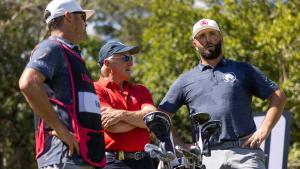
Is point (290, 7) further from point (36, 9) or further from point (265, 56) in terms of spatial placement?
point (36, 9)

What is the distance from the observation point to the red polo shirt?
260 inches

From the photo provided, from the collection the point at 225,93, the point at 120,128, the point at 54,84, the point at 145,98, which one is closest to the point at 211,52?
the point at 225,93

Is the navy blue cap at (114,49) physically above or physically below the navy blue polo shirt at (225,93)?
above

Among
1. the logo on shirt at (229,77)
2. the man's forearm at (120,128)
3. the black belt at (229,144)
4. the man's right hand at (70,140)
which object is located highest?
the logo on shirt at (229,77)

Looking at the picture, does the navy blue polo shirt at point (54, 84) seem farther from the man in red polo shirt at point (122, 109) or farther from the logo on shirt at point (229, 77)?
the logo on shirt at point (229, 77)

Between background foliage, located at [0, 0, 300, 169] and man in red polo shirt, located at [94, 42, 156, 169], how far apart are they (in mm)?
9630

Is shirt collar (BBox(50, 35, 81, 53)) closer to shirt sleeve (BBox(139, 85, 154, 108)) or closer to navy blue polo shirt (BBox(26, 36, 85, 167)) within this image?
navy blue polo shirt (BBox(26, 36, 85, 167))

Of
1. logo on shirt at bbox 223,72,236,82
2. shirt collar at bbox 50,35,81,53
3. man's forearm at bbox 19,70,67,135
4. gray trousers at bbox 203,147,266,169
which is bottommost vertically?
gray trousers at bbox 203,147,266,169

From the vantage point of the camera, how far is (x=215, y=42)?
699 centimetres

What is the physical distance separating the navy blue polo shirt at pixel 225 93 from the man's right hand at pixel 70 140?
180 cm

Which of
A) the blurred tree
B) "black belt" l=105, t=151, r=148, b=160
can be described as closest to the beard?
"black belt" l=105, t=151, r=148, b=160

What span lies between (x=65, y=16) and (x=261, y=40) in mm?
12349

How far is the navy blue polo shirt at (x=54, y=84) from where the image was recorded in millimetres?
5156

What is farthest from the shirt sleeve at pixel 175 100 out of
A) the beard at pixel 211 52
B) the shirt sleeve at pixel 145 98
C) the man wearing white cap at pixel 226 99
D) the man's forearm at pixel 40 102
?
the man's forearm at pixel 40 102
